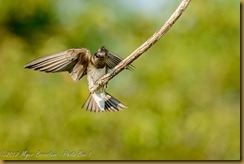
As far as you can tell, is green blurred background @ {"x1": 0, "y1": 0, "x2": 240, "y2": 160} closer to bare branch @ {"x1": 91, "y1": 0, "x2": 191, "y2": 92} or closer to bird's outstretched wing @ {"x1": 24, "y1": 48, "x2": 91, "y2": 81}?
bird's outstretched wing @ {"x1": 24, "y1": 48, "x2": 91, "y2": 81}

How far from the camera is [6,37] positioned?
12.7 ft

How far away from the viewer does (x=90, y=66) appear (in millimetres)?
1644

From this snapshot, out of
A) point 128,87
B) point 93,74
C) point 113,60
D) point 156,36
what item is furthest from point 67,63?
point 128,87

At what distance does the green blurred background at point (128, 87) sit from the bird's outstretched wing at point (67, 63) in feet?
4.51

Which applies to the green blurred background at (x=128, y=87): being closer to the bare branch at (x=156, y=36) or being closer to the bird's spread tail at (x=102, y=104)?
the bird's spread tail at (x=102, y=104)

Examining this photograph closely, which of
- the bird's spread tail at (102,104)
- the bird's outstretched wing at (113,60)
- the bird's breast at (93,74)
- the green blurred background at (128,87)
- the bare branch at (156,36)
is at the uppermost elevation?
the green blurred background at (128,87)

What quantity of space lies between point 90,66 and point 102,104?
106 millimetres

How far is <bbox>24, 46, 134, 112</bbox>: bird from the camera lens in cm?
152

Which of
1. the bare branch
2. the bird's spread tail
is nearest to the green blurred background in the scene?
the bird's spread tail

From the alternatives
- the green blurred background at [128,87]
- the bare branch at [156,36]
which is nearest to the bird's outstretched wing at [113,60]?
the bare branch at [156,36]

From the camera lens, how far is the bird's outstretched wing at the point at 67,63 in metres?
1.45

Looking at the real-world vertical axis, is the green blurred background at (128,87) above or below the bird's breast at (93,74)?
above

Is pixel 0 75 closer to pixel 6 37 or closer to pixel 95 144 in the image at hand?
pixel 6 37

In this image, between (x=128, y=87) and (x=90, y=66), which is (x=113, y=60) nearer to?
(x=90, y=66)
